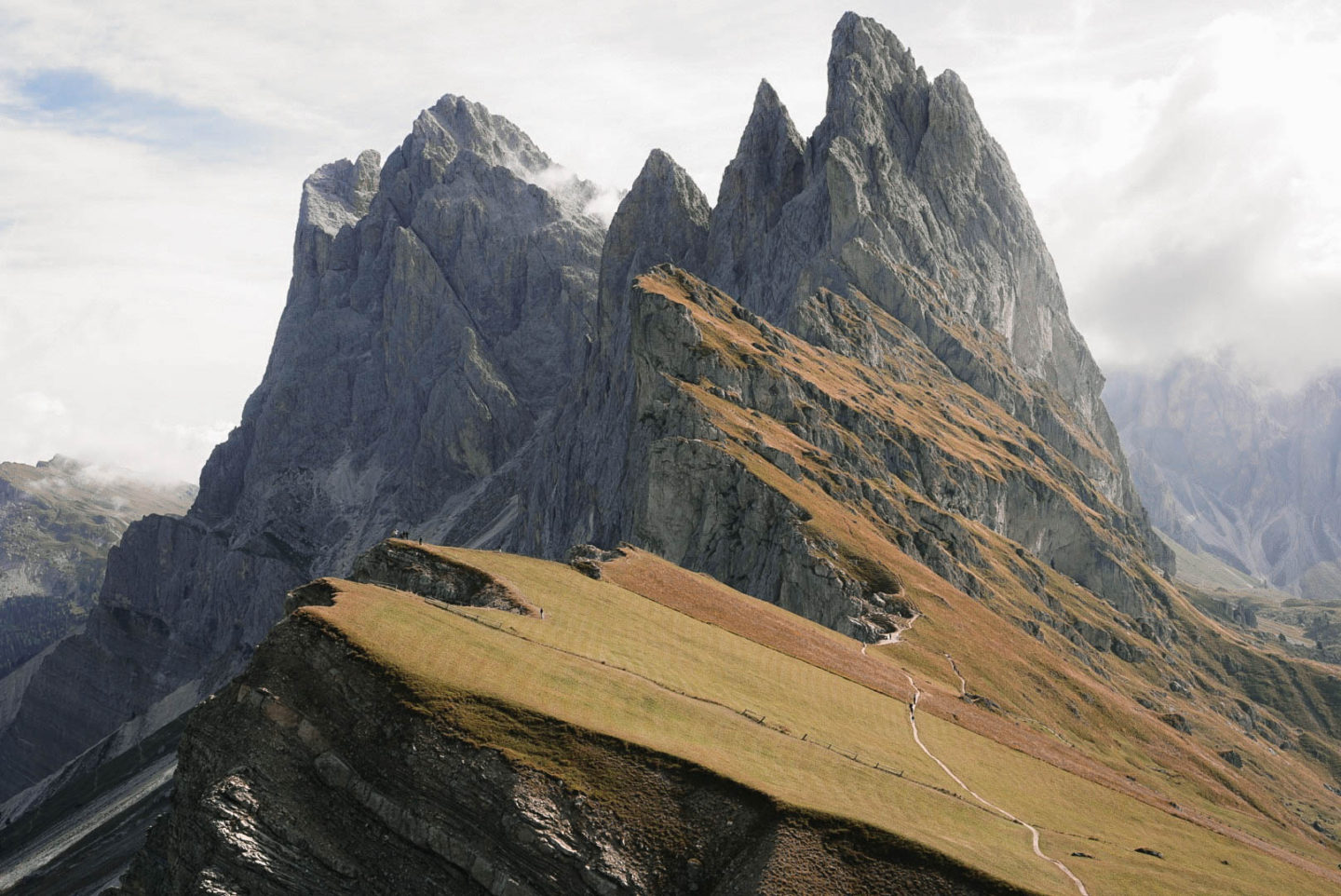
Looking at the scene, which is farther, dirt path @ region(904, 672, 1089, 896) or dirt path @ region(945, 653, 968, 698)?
dirt path @ region(945, 653, 968, 698)

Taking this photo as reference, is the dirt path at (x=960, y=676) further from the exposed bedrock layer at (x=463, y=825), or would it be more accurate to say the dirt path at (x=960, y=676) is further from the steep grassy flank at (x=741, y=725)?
the exposed bedrock layer at (x=463, y=825)

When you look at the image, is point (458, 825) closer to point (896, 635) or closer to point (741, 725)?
point (741, 725)

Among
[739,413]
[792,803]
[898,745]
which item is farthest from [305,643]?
[739,413]

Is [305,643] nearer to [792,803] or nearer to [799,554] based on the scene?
[792,803]

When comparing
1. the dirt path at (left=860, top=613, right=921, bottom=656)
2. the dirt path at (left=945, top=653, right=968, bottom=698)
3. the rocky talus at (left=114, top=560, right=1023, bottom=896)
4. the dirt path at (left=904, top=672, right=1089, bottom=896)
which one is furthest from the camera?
the dirt path at (left=860, top=613, right=921, bottom=656)

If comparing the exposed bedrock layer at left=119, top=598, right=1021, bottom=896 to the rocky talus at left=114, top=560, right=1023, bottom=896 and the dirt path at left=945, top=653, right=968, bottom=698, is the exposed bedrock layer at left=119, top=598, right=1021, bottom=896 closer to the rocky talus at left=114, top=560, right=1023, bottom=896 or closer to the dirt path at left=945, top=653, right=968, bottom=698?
the rocky talus at left=114, top=560, right=1023, bottom=896

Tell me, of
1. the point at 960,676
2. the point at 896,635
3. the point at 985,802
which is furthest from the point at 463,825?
the point at 960,676

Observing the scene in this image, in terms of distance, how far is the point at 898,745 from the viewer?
187 ft

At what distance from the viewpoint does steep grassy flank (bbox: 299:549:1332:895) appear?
38906 mm

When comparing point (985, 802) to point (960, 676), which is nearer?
point (985, 802)

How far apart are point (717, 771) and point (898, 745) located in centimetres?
2176

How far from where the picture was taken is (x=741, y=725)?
45.5m

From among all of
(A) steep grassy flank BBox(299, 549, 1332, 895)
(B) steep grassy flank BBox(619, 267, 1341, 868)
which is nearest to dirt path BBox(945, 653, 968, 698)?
(B) steep grassy flank BBox(619, 267, 1341, 868)

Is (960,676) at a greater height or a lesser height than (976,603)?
lesser
